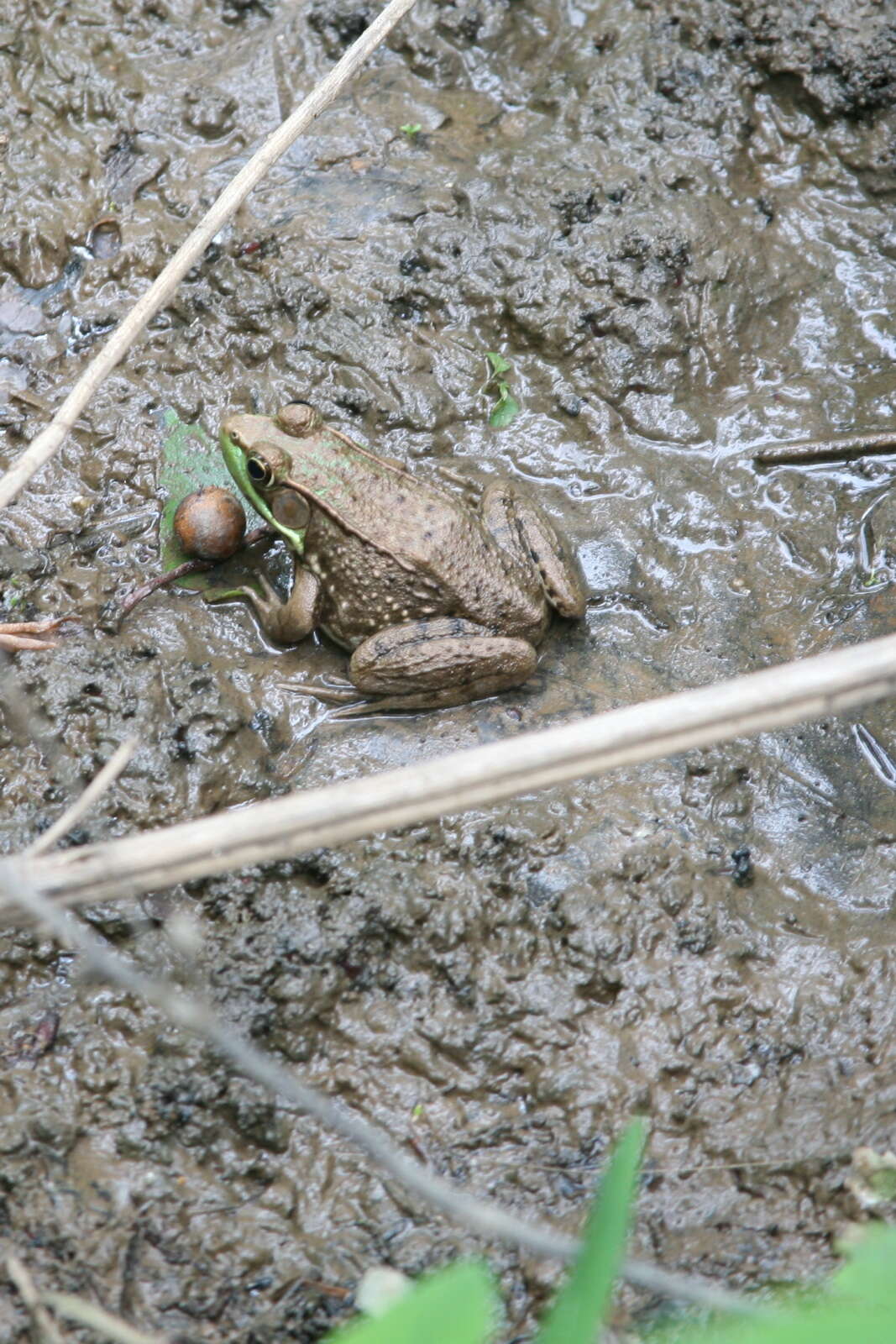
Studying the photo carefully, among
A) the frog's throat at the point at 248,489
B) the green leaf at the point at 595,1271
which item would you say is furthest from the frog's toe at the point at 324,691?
the green leaf at the point at 595,1271

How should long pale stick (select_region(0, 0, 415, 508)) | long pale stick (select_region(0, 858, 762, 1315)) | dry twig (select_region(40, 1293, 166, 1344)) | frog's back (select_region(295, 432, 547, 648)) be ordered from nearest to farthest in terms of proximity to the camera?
long pale stick (select_region(0, 858, 762, 1315)) → dry twig (select_region(40, 1293, 166, 1344)) → long pale stick (select_region(0, 0, 415, 508)) → frog's back (select_region(295, 432, 547, 648))

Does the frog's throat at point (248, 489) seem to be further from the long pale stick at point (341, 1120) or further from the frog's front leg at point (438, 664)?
the long pale stick at point (341, 1120)

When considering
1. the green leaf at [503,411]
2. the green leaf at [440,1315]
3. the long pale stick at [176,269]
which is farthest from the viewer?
the green leaf at [503,411]

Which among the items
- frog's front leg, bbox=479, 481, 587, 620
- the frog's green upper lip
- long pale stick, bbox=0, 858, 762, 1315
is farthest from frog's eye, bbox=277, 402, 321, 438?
long pale stick, bbox=0, 858, 762, 1315

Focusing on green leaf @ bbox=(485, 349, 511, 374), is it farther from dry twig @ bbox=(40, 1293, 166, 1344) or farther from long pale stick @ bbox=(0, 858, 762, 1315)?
dry twig @ bbox=(40, 1293, 166, 1344)

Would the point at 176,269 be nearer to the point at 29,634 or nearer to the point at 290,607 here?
the point at 290,607

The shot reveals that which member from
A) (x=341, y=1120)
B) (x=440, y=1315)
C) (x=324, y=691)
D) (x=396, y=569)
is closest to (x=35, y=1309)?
(x=341, y=1120)
